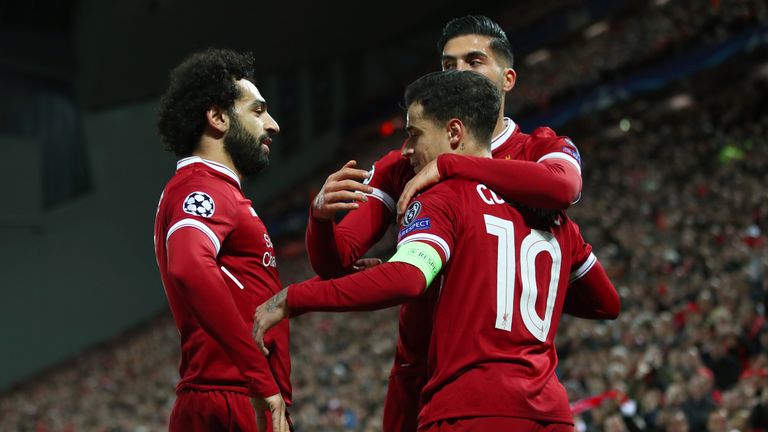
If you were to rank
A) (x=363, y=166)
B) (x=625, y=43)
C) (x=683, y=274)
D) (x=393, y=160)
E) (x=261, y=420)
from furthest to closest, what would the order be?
(x=363, y=166) < (x=625, y=43) < (x=683, y=274) < (x=393, y=160) < (x=261, y=420)

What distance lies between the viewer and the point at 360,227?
3.77m

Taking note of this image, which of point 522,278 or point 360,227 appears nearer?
point 522,278

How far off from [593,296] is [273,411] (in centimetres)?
132

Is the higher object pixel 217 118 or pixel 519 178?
pixel 217 118

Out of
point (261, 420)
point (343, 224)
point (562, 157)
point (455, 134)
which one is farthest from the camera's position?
point (343, 224)

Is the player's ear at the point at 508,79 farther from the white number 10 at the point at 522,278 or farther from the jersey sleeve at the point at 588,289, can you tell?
the white number 10 at the point at 522,278

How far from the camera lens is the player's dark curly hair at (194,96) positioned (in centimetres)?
402

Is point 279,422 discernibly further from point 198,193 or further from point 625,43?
A: point 625,43

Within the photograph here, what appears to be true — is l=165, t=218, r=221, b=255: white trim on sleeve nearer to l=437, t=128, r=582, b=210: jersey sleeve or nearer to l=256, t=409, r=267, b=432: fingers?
l=256, t=409, r=267, b=432: fingers

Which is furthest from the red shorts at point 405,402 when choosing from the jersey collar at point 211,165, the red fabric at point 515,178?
the jersey collar at point 211,165

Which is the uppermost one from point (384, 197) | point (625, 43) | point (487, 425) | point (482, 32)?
point (482, 32)

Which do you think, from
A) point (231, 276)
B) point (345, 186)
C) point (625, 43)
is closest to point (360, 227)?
point (345, 186)

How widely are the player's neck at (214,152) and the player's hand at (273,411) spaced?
1040 millimetres

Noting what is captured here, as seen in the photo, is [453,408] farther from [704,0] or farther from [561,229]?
[704,0]
